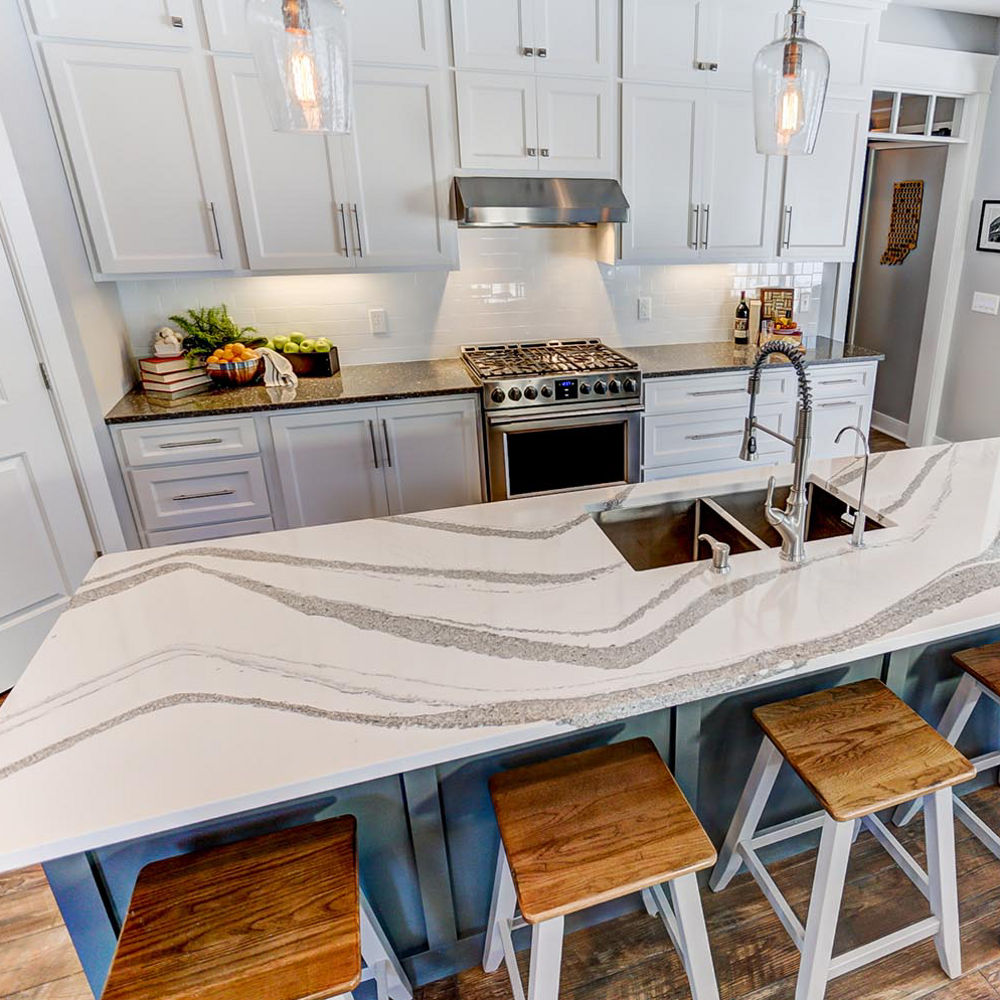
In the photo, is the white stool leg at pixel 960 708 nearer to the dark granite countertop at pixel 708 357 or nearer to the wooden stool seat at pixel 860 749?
the wooden stool seat at pixel 860 749

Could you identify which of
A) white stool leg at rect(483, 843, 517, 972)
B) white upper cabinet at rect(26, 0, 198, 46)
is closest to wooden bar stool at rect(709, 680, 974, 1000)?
white stool leg at rect(483, 843, 517, 972)

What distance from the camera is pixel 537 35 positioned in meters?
2.79

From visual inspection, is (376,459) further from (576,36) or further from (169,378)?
(576,36)

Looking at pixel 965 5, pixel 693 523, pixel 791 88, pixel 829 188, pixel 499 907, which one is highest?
pixel 965 5

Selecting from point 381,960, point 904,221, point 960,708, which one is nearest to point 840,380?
point 904,221

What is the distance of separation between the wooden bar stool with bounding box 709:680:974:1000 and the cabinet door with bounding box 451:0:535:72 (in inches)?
107

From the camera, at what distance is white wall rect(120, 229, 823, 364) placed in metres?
3.16

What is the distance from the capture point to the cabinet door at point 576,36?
278 centimetres

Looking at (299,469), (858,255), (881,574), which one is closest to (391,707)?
(881,574)

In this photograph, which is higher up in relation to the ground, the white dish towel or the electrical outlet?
the electrical outlet

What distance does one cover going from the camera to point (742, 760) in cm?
156

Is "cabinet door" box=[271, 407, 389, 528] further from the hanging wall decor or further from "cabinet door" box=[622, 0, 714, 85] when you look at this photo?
the hanging wall decor

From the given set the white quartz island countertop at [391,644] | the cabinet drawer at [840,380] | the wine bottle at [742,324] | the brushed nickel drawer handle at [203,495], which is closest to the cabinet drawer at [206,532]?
the brushed nickel drawer handle at [203,495]

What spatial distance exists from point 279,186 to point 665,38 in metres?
1.79
